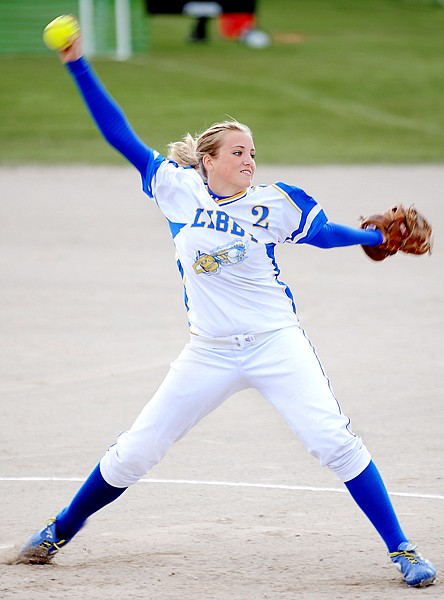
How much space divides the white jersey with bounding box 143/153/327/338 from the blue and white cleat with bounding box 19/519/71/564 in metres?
1.18

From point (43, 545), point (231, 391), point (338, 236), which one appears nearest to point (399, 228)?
point (338, 236)

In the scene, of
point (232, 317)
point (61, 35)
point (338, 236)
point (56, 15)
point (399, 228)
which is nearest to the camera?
point (61, 35)

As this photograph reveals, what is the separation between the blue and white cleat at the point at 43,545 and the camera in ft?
17.9

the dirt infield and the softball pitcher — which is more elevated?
the softball pitcher

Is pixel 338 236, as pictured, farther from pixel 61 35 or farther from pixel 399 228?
pixel 61 35

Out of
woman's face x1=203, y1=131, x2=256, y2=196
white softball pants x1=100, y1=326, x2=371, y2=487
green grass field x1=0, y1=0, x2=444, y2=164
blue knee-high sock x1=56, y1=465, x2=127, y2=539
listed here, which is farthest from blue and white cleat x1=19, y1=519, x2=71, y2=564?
green grass field x1=0, y1=0, x2=444, y2=164

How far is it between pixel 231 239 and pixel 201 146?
0.54m

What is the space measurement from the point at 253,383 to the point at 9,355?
4388 mm

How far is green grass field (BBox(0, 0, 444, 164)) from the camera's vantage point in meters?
20.3

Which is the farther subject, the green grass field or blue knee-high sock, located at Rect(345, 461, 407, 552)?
the green grass field

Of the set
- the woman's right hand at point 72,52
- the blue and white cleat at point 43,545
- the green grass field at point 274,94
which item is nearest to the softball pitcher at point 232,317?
the woman's right hand at point 72,52

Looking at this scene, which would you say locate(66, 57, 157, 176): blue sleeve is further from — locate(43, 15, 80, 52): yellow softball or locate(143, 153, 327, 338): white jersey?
locate(143, 153, 327, 338): white jersey

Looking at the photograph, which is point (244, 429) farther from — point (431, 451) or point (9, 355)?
point (9, 355)

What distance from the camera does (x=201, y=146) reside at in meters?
5.47
